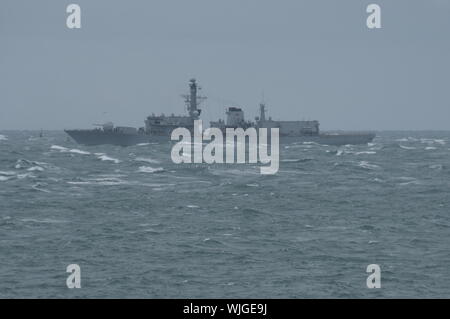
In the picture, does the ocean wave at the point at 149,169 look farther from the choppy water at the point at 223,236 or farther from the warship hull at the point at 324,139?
the warship hull at the point at 324,139

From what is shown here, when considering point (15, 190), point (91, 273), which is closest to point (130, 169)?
point (15, 190)

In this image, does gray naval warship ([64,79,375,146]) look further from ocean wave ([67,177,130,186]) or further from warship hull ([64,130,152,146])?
ocean wave ([67,177,130,186])

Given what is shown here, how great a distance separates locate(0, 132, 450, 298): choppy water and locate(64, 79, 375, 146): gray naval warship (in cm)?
5941

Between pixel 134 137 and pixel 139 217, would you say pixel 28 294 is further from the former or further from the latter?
pixel 134 137

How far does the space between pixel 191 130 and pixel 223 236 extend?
306 ft

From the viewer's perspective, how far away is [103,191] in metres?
45.8

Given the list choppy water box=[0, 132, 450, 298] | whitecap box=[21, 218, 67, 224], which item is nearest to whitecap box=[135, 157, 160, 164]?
choppy water box=[0, 132, 450, 298]

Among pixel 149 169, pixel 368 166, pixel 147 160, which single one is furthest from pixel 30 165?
pixel 368 166

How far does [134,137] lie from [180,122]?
36.1 ft

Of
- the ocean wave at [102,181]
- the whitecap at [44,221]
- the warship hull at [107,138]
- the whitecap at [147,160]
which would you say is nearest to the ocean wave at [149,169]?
the whitecap at [147,160]

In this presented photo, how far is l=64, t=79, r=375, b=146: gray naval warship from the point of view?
11481 cm

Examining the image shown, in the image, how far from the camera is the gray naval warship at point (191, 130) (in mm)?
114812

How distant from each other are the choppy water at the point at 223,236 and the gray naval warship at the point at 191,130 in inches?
2339

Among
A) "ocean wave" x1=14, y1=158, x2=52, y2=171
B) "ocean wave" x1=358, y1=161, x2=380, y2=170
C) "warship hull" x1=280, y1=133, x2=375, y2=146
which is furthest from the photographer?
"warship hull" x1=280, y1=133, x2=375, y2=146
